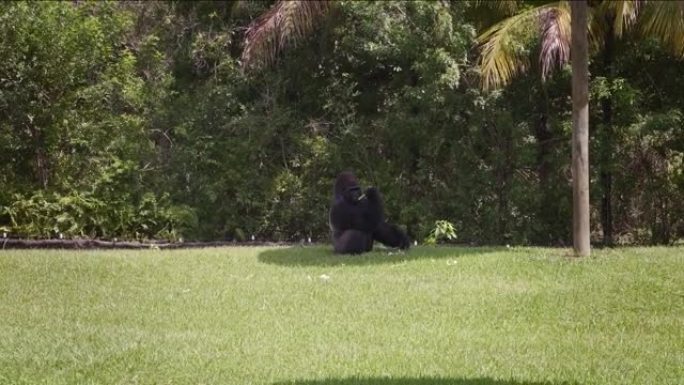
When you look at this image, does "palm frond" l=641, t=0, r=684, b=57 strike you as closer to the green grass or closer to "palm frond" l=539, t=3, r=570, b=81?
"palm frond" l=539, t=3, r=570, b=81

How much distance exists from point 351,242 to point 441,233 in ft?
11.7

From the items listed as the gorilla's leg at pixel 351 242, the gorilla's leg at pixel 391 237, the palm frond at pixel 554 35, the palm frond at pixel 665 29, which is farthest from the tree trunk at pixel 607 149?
the gorilla's leg at pixel 351 242

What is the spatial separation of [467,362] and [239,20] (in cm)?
1313

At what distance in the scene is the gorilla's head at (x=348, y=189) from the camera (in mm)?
12797

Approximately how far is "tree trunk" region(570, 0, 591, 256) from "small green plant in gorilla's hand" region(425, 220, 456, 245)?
3.51 meters

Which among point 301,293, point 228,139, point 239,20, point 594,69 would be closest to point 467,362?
point 301,293

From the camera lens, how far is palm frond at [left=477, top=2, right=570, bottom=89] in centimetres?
1459

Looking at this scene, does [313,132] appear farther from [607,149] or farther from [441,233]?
[607,149]

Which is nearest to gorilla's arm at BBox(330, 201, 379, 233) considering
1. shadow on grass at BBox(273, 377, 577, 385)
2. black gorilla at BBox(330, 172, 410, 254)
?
black gorilla at BBox(330, 172, 410, 254)

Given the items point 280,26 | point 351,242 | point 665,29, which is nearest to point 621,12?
point 665,29

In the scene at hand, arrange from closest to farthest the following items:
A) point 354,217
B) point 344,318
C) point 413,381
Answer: point 413,381 → point 344,318 → point 354,217

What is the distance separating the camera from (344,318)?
355 inches

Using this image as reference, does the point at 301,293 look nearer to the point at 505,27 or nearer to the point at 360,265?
the point at 360,265

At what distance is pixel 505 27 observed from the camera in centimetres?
1499
